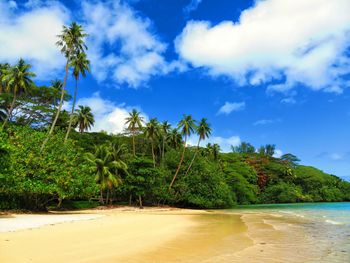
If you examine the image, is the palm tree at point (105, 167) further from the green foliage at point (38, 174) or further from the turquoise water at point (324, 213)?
the turquoise water at point (324, 213)

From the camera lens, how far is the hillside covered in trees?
30.6m

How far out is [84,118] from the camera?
57375 millimetres

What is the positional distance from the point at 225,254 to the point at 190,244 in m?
2.58

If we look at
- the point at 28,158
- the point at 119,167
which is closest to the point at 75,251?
the point at 28,158

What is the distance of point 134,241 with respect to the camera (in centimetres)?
1435

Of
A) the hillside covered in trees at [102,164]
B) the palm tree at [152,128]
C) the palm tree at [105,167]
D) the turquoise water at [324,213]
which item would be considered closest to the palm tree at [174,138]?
the hillside covered in trees at [102,164]

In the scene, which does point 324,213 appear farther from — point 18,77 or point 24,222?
point 18,77

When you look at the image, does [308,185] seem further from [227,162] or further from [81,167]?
[81,167]

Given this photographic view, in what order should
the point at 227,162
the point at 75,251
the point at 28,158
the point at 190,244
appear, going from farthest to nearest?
the point at 227,162 → the point at 28,158 → the point at 190,244 → the point at 75,251

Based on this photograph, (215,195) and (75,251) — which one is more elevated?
(215,195)

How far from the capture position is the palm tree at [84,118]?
188 ft

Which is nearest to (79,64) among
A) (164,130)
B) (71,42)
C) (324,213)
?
(71,42)

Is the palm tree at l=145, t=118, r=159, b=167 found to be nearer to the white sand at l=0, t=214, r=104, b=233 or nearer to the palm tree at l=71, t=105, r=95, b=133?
the palm tree at l=71, t=105, r=95, b=133

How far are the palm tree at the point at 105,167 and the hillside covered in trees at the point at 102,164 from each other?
132mm
